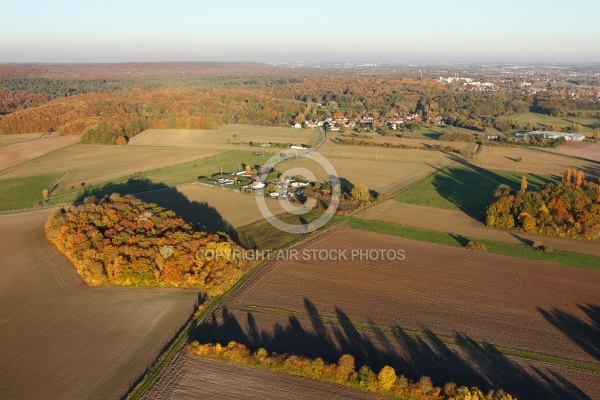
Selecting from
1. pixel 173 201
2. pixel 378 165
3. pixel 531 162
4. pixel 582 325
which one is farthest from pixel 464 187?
pixel 173 201

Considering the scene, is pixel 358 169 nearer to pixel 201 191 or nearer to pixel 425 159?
pixel 425 159

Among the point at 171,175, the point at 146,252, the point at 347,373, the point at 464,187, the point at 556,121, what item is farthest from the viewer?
the point at 556,121

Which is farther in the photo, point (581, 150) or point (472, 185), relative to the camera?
point (581, 150)

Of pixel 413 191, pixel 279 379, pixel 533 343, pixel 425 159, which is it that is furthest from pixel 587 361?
pixel 425 159

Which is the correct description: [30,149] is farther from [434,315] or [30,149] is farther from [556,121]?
[556,121]

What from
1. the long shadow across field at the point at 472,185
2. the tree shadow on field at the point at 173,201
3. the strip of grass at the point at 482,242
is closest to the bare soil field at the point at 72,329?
the tree shadow on field at the point at 173,201

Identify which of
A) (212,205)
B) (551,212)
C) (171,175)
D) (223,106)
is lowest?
(212,205)
